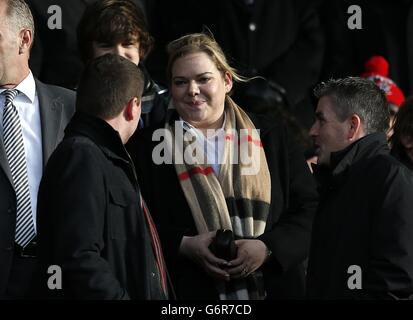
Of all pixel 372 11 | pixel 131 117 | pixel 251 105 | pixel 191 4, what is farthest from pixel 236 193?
pixel 372 11

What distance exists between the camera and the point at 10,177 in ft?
15.7

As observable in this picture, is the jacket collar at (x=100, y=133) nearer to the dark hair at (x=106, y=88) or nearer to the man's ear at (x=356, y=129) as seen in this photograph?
the dark hair at (x=106, y=88)

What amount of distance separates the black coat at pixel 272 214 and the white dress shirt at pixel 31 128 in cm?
46

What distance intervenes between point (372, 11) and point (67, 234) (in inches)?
170

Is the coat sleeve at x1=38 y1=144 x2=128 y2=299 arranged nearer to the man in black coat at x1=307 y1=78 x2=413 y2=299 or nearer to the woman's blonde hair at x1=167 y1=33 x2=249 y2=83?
the man in black coat at x1=307 y1=78 x2=413 y2=299

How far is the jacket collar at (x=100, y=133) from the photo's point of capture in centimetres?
426

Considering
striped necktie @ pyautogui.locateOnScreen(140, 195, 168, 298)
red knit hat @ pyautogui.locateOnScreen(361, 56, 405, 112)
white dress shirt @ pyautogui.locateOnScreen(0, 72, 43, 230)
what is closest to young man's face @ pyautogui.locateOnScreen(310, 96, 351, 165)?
striped necktie @ pyautogui.locateOnScreen(140, 195, 168, 298)

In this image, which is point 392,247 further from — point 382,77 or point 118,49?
point 382,77

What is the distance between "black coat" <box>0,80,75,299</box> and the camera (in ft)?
15.4

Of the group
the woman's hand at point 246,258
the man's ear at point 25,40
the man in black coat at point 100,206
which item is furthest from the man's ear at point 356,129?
the man's ear at point 25,40

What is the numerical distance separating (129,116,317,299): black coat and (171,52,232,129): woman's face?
21cm

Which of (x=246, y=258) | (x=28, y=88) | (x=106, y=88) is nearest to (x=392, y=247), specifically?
(x=246, y=258)

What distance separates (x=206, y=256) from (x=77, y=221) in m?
0.90

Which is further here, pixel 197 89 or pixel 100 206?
pixel 197 89
